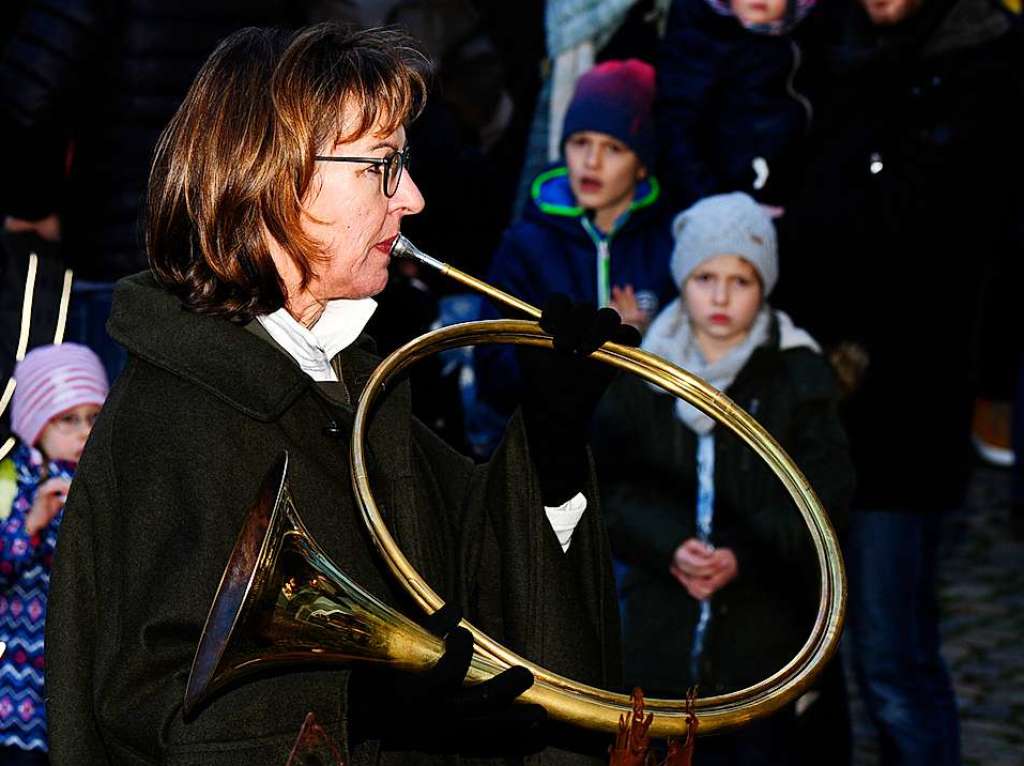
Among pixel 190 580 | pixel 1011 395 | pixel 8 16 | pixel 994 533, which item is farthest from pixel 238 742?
pixel 1011 395

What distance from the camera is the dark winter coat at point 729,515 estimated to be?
16.7ft

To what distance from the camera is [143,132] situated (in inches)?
234

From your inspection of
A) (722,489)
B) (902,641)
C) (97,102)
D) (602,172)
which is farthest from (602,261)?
(97,102)

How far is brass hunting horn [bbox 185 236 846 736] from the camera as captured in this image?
8.88 feet

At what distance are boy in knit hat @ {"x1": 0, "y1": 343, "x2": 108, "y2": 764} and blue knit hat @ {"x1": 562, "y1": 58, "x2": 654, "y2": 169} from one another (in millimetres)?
1954

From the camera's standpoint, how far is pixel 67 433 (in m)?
4.98

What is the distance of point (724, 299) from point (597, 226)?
850 millimetres

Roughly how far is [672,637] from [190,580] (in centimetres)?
250

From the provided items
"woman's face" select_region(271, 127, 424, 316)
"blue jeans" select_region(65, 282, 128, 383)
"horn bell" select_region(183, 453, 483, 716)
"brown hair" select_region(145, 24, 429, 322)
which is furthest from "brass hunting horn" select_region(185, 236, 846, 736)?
"blue jeans" select_region(65, 282, 128, 383)

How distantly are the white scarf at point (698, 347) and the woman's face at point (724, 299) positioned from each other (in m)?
0.04

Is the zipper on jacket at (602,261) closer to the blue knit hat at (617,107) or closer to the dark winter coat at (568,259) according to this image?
the dark winter coat at (568,259)

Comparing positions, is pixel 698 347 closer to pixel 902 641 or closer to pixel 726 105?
pixel 726 105

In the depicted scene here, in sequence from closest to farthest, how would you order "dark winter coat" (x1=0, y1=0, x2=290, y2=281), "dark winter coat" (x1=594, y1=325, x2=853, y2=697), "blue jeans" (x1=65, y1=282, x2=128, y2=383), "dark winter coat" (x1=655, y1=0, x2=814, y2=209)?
"dark winter coat" (x1=594, y1=325, x2=853, y2=697) → "blue jeans" (x1=65, y1=282, x2=128, y2=383) → "dark winter coat" (x1=655, y1=0, x2=814, y2=209) → "dark winter coat" (x1=0, y1=0, x2=290, y2=281)

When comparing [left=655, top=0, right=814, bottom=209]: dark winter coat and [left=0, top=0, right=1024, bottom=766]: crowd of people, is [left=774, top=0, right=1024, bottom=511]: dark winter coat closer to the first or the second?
[left=0, top=0, right=1024, bottom=766]: crowd of people
